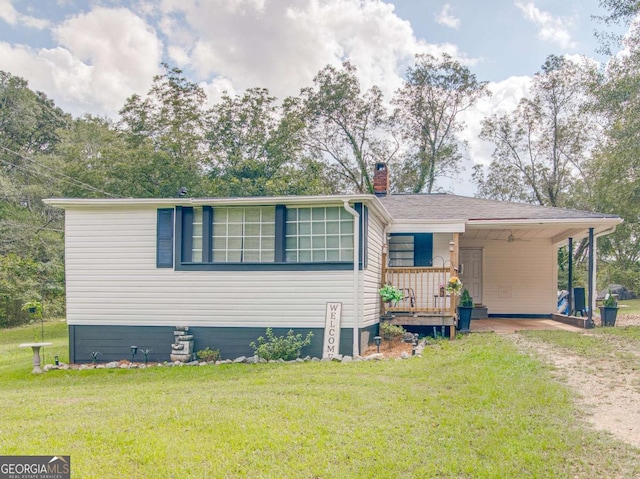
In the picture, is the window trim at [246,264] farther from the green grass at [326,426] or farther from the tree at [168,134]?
the tree at [168,134]

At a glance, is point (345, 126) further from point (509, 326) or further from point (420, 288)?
point (509, 326)

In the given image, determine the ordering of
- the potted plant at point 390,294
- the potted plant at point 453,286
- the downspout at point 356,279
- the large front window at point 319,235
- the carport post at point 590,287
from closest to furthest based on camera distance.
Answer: the downspout at point 356,279 → the large front window at point 319,235 → the potted plant at point 453,286 → the potted plant at point 390,294 → the carport post at point 590,287

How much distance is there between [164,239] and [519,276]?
10.0 m

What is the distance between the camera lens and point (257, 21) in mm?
14078

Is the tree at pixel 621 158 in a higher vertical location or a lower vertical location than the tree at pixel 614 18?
lower

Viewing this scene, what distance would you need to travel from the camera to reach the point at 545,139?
2414 centimetres

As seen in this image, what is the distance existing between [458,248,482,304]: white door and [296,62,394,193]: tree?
1168 centimetres

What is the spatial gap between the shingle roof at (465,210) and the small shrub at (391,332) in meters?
2.54

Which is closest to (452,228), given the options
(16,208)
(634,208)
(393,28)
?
(393,28)

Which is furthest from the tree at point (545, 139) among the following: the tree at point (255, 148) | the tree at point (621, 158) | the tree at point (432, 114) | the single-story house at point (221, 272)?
the single-story house at point (221, 272)

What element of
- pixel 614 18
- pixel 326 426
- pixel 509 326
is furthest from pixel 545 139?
pixel 326 426

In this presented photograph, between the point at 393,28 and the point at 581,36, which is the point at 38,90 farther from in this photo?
the point at 581,36

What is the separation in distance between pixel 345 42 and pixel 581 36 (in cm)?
1125

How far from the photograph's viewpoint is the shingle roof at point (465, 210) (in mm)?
11125
